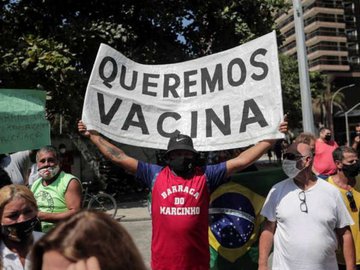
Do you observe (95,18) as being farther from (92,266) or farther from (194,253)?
(92,266)

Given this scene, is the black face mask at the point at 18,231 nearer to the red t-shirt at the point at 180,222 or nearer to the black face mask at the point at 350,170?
the red t-shirt at the point at 180,222

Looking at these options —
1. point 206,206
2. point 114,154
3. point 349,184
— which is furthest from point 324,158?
point 114,154

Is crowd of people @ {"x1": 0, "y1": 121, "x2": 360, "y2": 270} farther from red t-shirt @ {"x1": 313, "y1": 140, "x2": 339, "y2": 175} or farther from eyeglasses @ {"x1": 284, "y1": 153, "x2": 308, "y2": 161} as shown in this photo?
red t-shirt @ {"x1": 313, "y1": 140, "x2": 339, "y2": 175}

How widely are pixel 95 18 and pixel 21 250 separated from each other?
1222 cm

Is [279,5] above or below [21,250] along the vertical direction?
above

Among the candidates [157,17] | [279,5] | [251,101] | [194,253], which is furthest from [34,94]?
[279,5]

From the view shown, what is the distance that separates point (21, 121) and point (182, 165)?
2843mm

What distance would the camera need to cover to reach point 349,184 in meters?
3.95

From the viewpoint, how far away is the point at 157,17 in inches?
544

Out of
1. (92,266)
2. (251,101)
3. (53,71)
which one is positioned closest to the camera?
(92,266)

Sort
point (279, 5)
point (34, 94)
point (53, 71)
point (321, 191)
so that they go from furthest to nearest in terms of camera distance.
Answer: point (279, 5)
point (53, 71)
point (34, 94)
point (321, 191)

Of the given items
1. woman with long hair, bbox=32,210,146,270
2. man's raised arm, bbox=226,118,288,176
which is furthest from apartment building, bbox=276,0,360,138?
woman with long hair, bbox=32,210,146,270

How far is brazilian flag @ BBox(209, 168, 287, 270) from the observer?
4.48 meters

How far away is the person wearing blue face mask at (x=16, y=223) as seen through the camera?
8.73 feet
